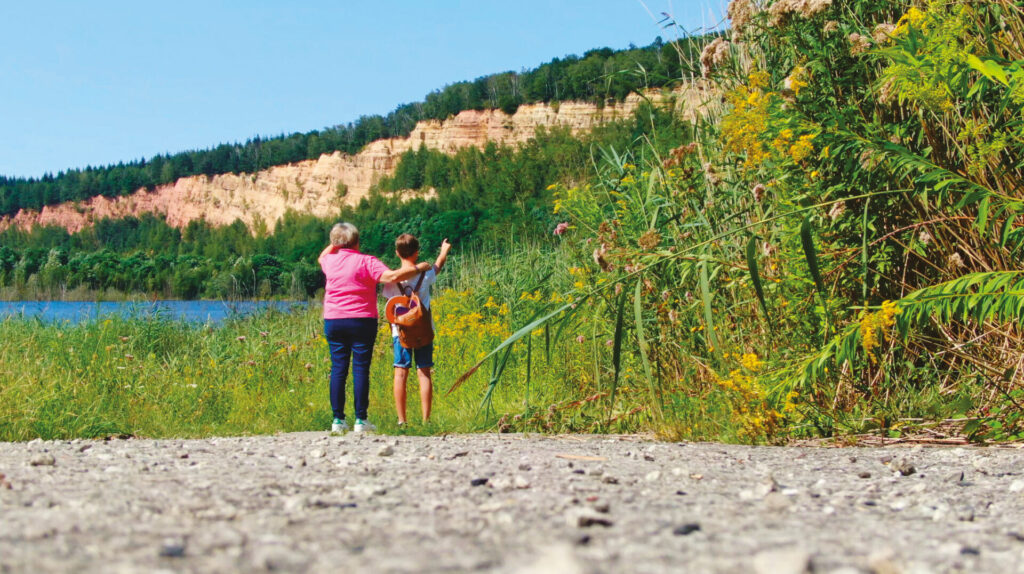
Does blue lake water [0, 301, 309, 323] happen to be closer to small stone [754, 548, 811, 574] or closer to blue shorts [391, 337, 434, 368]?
blue shorts [391, 337, 434, 368]

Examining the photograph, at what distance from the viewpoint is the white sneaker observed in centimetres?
559

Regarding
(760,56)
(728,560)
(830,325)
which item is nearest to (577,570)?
(728,560)

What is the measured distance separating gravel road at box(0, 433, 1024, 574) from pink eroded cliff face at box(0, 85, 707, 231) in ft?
243

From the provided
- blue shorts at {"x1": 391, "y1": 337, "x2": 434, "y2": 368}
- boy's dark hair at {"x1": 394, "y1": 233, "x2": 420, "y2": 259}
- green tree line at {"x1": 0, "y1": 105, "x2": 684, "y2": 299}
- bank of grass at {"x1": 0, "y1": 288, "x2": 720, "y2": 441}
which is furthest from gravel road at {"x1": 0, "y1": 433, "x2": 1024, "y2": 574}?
green tree line at {"x1": 0, "y1": 105, "x2": 684, "y2": 299}

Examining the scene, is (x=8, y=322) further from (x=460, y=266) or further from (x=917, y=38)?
(x=917, y=38)

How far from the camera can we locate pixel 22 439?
17.1 feet

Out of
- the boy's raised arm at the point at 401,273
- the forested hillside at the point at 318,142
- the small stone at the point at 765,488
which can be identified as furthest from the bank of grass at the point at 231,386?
the forested hillside at the point at 318,142

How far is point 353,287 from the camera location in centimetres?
577

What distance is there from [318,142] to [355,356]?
99.6 metres

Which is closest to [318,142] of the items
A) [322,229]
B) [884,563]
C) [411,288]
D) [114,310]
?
[322,229]

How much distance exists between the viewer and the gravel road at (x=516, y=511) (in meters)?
1.49

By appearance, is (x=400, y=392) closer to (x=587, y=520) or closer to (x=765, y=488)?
(x=765, y=488)

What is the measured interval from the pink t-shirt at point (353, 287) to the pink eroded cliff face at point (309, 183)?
7146 centimetres

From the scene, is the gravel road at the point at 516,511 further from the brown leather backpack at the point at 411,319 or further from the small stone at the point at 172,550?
the brown leather backpack at the point at 411,319
